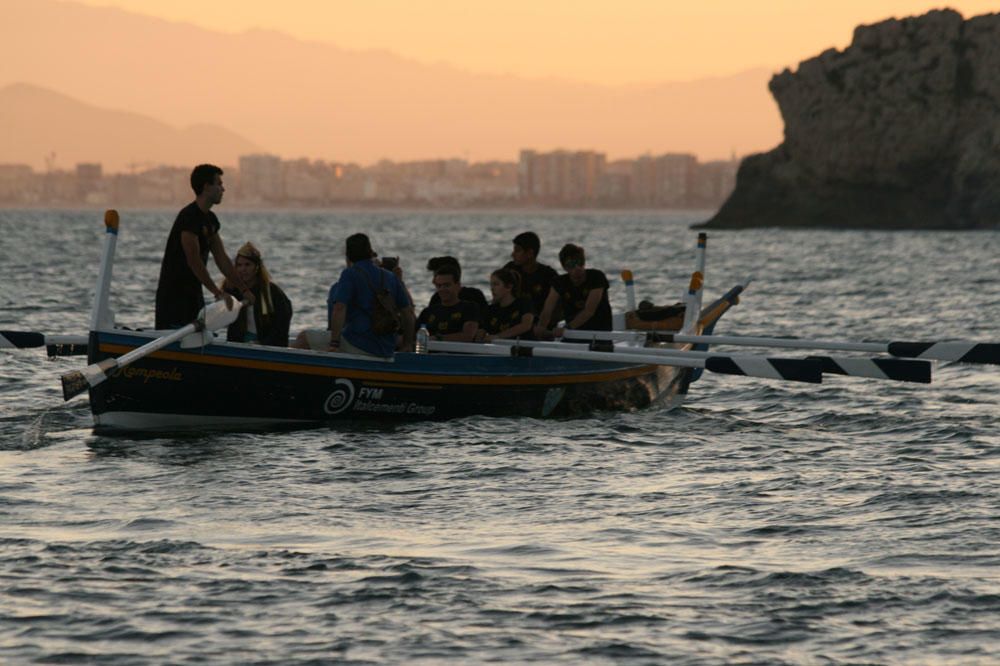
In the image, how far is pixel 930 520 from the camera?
9.59 m

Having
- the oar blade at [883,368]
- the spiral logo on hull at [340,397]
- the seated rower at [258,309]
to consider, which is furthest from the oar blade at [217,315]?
the oar blade at [883,368]

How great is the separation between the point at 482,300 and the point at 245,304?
2843 mm

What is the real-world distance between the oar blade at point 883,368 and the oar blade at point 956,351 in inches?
18.3

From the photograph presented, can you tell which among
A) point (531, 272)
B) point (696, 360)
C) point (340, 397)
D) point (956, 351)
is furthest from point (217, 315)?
point (956, 351)

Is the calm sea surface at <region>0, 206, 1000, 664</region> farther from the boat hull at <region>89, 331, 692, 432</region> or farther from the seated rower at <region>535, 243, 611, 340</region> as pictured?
the seated rower at <region>535, 243, 611, 340</region>

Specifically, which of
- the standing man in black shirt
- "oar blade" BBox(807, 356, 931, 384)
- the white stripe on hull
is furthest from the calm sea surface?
the standing man in black shirt

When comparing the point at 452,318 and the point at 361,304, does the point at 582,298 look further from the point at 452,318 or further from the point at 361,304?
the point at 361,304

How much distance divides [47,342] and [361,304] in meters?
3.10

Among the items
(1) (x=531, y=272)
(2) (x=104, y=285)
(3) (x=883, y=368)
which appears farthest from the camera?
(1) (x=531, y=272)

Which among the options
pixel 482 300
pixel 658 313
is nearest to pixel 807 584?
pixel 482 300

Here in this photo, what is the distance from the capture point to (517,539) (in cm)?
894

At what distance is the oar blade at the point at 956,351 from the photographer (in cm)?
1234

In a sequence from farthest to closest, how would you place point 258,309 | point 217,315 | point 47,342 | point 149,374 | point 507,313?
1. point 507,313
2. point 47,342
3. point 258,309
4. point 149,374
5. point 217,315

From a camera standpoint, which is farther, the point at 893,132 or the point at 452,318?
the point at 893,132
